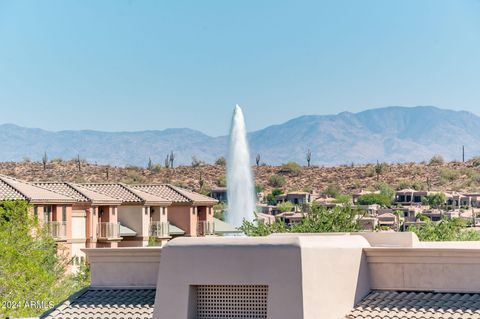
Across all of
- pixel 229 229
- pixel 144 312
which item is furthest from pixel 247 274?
pixel 229 229

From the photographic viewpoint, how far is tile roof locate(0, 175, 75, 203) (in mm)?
67438

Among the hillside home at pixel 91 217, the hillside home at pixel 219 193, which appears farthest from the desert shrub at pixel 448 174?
the hillside home at pixel 91 217

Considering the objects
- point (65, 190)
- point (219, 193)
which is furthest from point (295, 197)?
point (65, 190)

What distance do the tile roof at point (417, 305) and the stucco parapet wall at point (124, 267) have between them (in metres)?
4.53

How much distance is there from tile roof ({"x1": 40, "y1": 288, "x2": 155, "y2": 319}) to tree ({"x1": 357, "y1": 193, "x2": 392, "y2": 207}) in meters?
117

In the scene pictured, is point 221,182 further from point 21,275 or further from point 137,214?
point 21,275

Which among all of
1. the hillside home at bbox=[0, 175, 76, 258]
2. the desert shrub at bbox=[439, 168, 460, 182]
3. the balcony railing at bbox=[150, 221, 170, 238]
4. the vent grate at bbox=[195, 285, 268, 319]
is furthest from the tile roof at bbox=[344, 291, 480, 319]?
the desert shrub at bbox=[439, 168, 460, 182]

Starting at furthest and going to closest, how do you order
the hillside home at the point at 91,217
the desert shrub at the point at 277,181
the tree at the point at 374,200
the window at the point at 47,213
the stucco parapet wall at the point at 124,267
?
the desert shrub at the point at 277,181
the tree at the point at 374,200
the hillside home at the point at 91,217
the window at the point at 47,213
the stucco parapet wall at the point at 124,267

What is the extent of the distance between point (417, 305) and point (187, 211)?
210 ft

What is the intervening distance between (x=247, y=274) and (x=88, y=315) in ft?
14.8

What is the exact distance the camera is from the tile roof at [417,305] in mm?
24741

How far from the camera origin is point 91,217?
76000 mm

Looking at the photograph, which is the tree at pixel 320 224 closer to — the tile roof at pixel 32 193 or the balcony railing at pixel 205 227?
the tile roof at pixel 32 193

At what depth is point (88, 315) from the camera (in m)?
27.9
